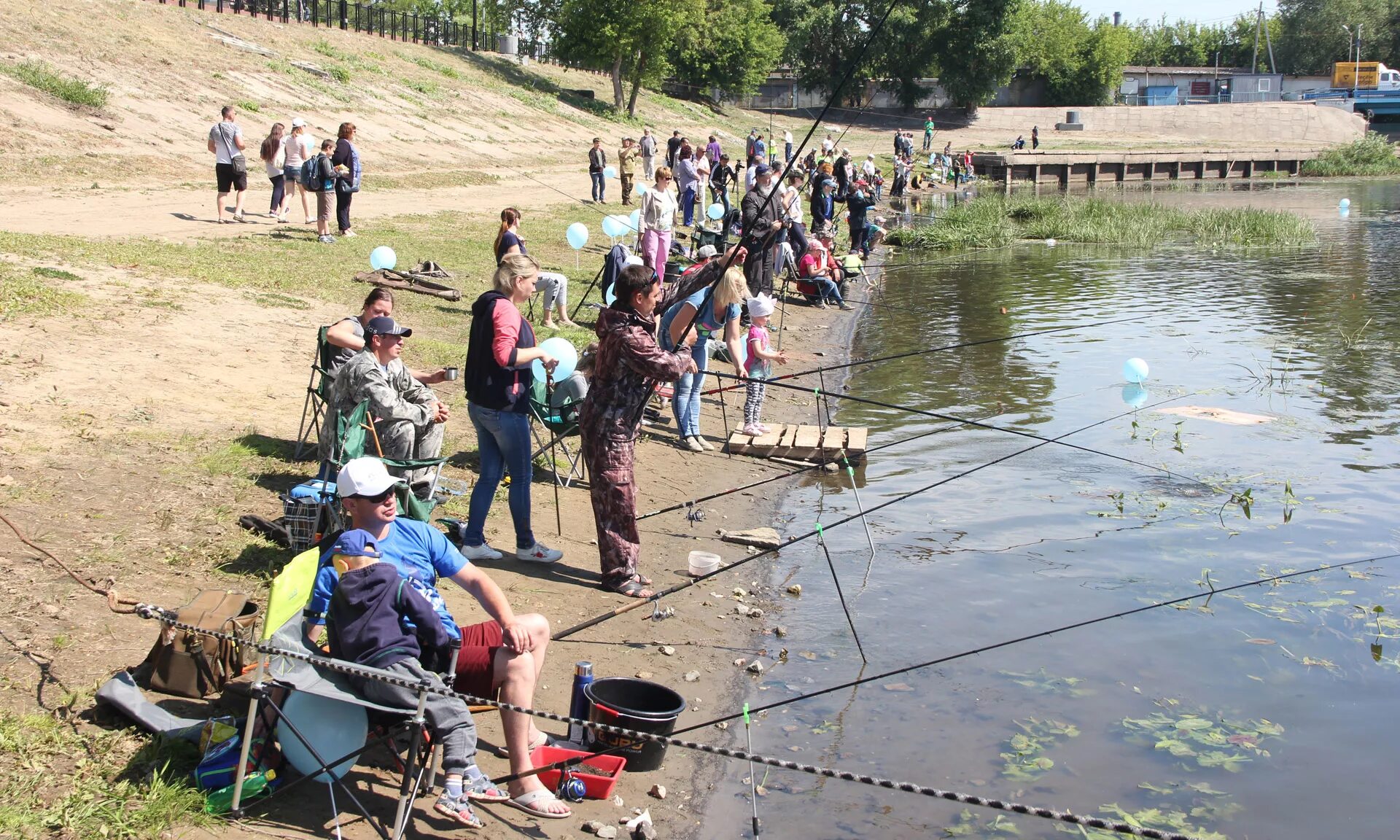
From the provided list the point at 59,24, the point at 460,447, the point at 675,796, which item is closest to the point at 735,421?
the point at 460,447

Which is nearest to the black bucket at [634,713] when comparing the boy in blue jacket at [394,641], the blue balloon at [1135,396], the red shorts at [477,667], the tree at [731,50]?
the red shorts at [477,667]

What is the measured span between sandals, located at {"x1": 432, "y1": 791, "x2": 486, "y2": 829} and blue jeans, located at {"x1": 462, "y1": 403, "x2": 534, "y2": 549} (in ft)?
8.10

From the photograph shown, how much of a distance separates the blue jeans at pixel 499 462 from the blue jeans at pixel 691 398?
3.09m

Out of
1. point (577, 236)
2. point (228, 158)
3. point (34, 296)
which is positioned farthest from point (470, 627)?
point (228, 158)

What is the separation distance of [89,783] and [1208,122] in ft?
245

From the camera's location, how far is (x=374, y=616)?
162 inches

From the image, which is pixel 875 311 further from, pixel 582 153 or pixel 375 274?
pixel 582 153

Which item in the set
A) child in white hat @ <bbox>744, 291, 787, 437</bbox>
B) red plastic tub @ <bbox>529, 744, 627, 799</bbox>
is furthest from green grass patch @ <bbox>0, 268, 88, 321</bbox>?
red plastic tub @ <bbox>529, 744, 627, 799</bbox>

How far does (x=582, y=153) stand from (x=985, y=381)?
24872 millimetres

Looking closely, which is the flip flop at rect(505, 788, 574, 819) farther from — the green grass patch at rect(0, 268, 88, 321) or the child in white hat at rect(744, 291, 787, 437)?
the green grass patch at rect(0, 268, 88, 321)

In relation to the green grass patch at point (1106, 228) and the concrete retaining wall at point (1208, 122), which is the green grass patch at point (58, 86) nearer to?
the green grass patch at point (1106, 228)

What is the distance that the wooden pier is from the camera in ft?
A: 162

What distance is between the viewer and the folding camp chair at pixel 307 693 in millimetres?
3906

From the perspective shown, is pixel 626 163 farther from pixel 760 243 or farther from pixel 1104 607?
pixel 1104 607
